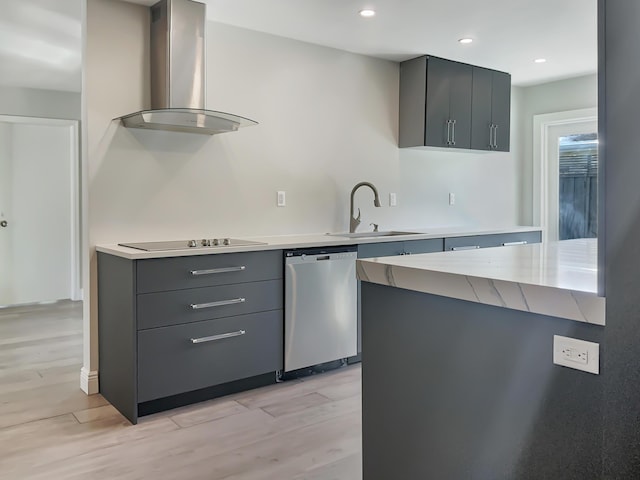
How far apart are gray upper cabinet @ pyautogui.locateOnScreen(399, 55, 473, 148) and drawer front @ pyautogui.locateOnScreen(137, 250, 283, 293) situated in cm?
187

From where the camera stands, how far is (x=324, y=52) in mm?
4055

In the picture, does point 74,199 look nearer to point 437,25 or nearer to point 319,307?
point 319,307

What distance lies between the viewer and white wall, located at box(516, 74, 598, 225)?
5023mm

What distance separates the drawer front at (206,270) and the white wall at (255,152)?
597mm

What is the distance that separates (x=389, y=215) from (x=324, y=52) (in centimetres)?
141

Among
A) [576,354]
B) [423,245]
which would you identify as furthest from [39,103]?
[576,354]

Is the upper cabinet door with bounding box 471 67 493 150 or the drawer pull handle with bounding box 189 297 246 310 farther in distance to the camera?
the upper cabinet door with bounding box 471 67 493 150

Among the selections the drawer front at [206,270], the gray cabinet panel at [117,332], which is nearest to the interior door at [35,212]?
the gray cabinet panel at [117,332]

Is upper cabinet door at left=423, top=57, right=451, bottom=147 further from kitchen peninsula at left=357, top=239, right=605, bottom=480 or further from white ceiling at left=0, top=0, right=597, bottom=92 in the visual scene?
kitchen peninsula at left=357, top=239, right=605, bottom=480

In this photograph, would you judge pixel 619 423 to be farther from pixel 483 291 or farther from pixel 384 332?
pixel 384 332

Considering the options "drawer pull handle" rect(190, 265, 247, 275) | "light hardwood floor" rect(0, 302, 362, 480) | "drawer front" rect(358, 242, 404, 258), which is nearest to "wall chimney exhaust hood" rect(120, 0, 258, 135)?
"drawer pull handle" rect(190, 265, 247, 275)

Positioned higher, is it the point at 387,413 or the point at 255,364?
the point at 387,413

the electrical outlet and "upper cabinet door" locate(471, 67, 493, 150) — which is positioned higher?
"upper cabinet door" locate(471, 67, 493, 150)

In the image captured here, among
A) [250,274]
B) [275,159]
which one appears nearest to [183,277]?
[250,274]
